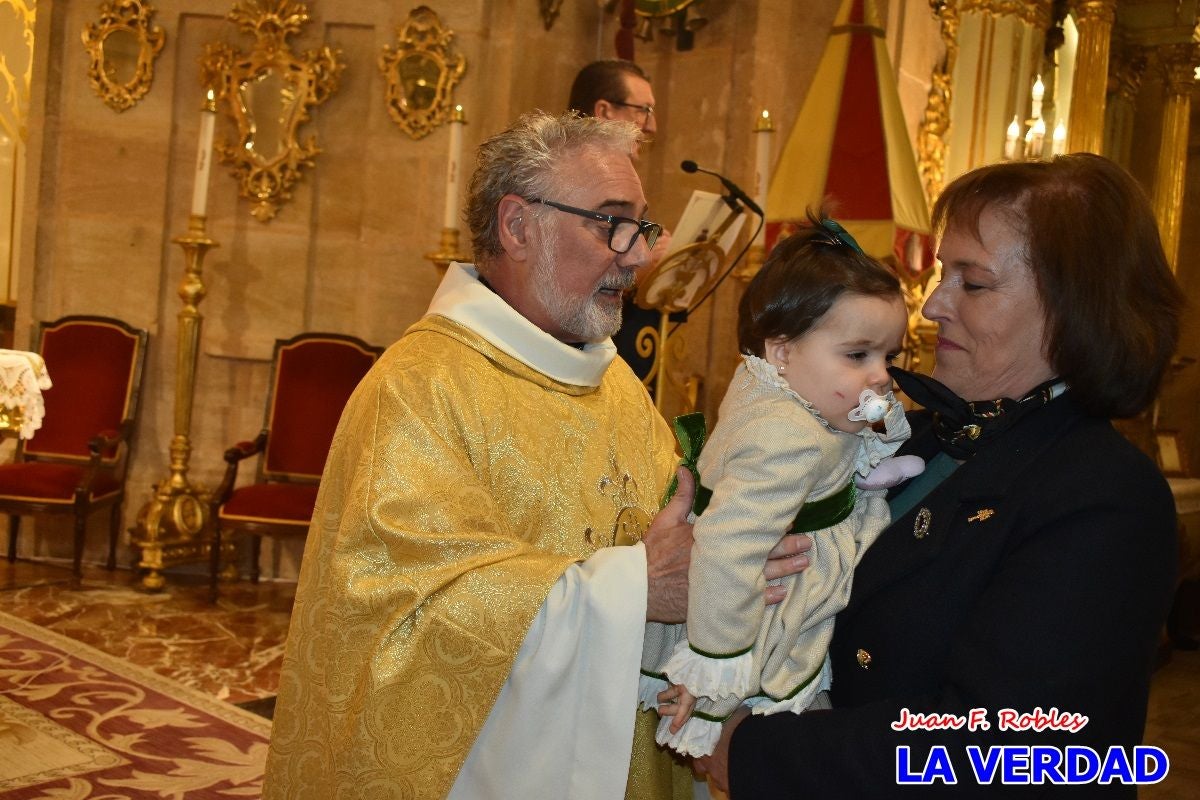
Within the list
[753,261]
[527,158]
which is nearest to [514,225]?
[527,158]

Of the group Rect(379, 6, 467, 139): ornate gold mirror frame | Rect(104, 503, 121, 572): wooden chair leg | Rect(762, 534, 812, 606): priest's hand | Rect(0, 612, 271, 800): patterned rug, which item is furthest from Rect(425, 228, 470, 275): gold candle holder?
Rect(762, 534, 812, 606): priest's hand

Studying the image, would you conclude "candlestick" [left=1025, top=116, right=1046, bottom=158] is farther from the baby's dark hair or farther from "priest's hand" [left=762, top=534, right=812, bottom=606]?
"priest's hand" [left=762, top=534, right=812, bottom=606]

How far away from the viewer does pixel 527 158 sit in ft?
7.50

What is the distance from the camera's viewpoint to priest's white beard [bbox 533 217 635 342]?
226cm

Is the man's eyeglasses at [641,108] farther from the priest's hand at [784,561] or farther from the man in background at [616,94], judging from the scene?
the priest's hand at [784,561]

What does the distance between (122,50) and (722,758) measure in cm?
622

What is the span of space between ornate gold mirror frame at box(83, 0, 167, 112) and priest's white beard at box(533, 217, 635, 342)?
17.2ft

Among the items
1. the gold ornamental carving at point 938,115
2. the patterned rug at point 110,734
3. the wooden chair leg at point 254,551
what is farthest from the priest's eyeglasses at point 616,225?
the wooden chair leg at point 254,551

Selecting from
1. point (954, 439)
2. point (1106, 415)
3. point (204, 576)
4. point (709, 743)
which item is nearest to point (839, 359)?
point (954, 439)

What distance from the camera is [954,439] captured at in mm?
1836

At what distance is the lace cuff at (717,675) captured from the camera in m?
1.72

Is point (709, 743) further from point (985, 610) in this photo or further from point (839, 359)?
point (839, 359)

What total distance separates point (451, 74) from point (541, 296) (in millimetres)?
4438

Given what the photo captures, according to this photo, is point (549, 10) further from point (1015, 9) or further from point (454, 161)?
point (1015, 9)
